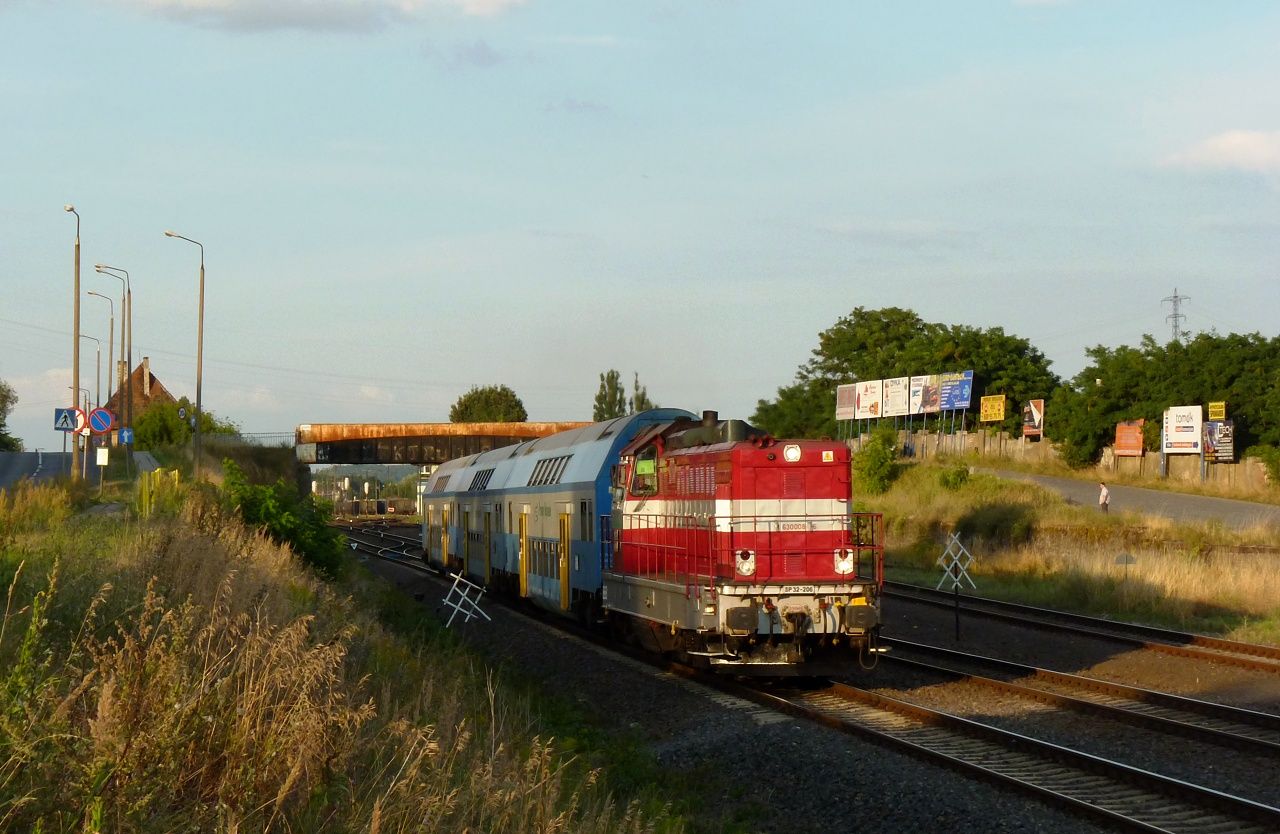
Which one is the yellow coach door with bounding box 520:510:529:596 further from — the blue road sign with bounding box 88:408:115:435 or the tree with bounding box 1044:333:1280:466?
the tree with bounding box 1044:333:1280:466

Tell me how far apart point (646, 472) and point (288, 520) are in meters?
10.9

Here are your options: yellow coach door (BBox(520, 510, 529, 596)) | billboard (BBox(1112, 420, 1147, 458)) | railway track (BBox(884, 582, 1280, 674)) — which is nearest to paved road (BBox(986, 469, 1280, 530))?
billboard (BBox(1112, 420, 1147, 458))

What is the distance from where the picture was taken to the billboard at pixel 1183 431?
5988cm

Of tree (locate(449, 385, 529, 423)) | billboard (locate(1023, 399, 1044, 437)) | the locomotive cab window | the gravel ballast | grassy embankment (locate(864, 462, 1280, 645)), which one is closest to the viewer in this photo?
the gravel ballast

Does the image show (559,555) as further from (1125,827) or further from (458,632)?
(1125,827)

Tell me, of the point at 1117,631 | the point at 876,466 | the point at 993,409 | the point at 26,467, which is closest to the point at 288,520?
the point at 1117,631

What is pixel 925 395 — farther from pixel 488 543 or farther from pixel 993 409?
pixel 488 543

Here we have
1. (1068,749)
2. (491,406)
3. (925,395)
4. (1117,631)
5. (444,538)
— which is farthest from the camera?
(491,406)

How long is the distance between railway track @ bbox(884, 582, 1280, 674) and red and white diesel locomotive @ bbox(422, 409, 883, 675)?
5.09m

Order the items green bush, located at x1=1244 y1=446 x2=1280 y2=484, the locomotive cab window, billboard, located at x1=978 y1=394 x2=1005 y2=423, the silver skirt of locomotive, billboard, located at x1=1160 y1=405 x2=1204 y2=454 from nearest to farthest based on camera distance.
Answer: the silver skirt of locomotive < the locomotive cab window < green bush, located at x1=1244 y1=446 x2=1280 y2=484 < billboard, located at x1=1160 y1=405 x2=1204 y2=454 < billboard, located at x1=978 y1=394 x2=1005 y2=423

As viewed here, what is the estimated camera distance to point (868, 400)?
80.8 m

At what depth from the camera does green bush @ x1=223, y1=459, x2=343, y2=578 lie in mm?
25297

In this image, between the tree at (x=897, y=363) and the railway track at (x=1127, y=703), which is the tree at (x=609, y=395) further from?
the railway track at (x=1127, y=703)

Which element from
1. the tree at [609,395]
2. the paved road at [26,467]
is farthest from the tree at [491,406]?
the paved road at [26,467]
